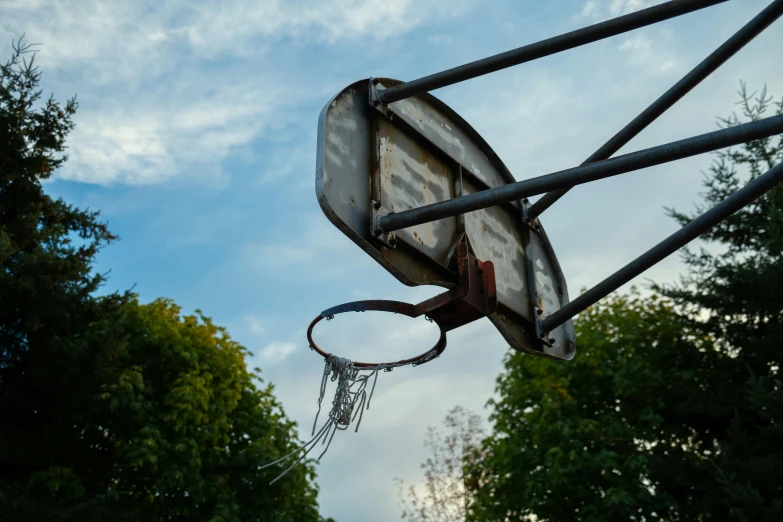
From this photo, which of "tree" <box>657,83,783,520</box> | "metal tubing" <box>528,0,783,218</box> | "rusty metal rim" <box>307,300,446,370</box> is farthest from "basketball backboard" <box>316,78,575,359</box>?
"tree" <box>657,83,783,520</box>

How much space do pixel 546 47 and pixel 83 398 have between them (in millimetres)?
12106

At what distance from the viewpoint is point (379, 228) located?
12.1ft

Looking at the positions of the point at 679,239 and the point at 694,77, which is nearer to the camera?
the point at 679,239

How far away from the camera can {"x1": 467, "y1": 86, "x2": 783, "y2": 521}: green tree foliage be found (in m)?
14.5

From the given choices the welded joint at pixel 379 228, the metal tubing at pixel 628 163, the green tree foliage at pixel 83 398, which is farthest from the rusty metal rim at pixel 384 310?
the green tree foliage at pixel 83 398

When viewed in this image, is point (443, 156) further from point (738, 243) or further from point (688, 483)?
point (738, 243)

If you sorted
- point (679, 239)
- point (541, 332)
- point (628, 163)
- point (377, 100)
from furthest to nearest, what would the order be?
point (541, 332)
point (377, 100)
point (679, 239)
point (628, 163)

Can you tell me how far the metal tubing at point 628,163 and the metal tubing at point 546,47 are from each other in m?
0.78

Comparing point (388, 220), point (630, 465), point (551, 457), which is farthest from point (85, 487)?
point (388, 220)

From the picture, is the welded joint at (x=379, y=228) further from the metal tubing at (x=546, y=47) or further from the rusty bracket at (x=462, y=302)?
the metal tubing at (x=546, y=47)

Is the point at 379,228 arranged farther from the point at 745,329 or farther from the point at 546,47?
the point at 745,329

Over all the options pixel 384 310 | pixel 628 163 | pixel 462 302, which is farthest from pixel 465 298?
pixel 628 163

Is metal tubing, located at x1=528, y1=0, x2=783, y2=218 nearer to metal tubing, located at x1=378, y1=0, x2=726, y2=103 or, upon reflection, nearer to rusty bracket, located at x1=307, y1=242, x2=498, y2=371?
metal tubing, located at x1=378, y1=0, x2=726, y2=103

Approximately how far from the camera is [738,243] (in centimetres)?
1703
